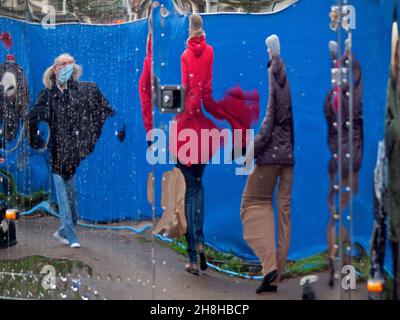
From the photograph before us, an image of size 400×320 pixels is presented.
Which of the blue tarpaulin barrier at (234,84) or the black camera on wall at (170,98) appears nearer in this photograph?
the blue tarpaulin barrier at (234,84)

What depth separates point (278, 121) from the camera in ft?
10.5

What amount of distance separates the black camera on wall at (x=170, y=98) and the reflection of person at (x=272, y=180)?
374 millimetres

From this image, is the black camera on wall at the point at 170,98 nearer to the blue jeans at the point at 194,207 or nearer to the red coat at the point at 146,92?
the red coat at the point at 146,92

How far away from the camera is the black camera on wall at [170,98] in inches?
132

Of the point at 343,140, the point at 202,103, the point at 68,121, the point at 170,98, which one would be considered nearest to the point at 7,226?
the point at 68,121

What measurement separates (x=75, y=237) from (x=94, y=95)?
0.68 m

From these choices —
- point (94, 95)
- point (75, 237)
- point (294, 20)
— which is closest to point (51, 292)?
point (75, 237)

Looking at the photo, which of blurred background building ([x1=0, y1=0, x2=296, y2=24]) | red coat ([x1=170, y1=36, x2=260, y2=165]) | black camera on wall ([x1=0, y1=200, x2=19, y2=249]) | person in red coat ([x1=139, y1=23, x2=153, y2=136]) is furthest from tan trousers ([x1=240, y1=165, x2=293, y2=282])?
black camera on wall ([x1=0, y1=200, x2=19, y2=249])

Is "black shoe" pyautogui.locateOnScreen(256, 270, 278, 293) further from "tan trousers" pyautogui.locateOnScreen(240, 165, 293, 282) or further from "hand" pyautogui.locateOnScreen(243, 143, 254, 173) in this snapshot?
"hand" pyautogui.locateOnScreen(243, 143, 254, 173)

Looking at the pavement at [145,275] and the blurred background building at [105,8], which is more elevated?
the blurred background building at [105,8]

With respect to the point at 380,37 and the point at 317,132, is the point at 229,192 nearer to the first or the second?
the point at 317,132

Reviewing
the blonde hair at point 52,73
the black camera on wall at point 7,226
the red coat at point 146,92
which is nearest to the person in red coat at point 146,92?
the red coat at point 146,92

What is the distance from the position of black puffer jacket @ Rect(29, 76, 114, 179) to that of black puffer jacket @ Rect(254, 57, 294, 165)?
2.50ft

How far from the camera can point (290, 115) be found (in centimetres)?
319
